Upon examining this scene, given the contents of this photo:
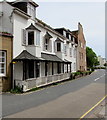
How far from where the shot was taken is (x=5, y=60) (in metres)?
13.2

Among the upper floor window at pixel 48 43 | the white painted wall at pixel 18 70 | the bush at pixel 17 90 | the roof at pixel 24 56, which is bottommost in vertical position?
the bush at pixel 17 90

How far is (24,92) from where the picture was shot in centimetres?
1291

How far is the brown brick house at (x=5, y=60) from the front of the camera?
1286cm

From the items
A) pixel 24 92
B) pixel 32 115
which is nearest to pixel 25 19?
pixel 24 92

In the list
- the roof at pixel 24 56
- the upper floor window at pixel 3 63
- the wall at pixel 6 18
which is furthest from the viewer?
the wall at pixel 6 18

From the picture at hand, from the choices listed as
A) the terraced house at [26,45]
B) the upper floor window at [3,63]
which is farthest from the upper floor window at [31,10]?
the upper floor window at [3,63]

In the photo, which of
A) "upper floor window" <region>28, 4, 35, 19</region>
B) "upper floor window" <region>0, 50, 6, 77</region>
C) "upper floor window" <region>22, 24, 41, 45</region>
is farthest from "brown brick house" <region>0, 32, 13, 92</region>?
"upper floor window" <region>28, 4, 35, 19</region>

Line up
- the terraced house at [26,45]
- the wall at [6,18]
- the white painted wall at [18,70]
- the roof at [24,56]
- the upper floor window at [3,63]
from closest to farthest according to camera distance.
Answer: the upper floor window at [3,63], the roof at [24,56], the terraced house at [26,45], the wall at [6,18], the white painted wall at [18,70]

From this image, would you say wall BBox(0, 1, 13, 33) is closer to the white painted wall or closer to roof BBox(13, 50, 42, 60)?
roof BBox(13, 50, 42, 60)

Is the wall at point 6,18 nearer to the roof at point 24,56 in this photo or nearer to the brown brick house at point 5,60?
the brown brick house at point 5,60

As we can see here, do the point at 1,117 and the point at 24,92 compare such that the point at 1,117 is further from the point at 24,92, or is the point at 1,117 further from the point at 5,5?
the point at 5,5

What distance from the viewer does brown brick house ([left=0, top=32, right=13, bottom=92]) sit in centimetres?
1286

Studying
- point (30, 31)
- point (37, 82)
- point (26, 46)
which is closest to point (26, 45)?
point (26, 46)

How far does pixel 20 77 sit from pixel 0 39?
4.50m
